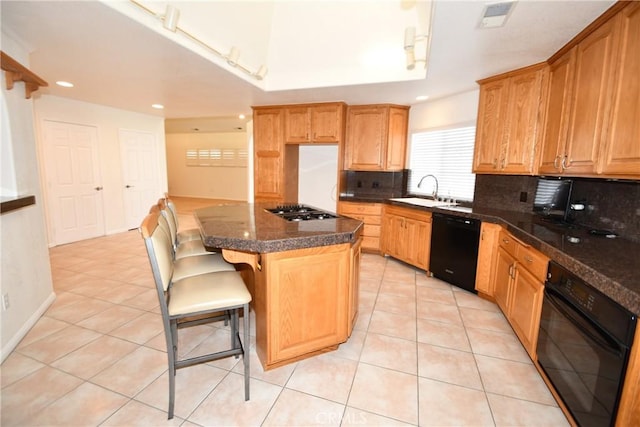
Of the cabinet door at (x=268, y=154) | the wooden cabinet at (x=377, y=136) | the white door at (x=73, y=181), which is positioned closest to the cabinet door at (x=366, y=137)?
the wooden cabinet at (x=377, y=136)

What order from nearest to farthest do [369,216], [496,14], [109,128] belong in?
[496,14], [369,216], [109,128]

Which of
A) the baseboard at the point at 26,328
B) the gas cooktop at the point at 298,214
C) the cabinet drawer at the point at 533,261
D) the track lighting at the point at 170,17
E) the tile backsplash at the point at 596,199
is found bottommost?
the baseboard at the point at 26,328

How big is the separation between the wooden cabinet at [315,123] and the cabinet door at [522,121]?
7.26 ft

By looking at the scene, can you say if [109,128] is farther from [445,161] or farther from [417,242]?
[445,161]

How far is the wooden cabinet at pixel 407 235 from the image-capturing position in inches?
146

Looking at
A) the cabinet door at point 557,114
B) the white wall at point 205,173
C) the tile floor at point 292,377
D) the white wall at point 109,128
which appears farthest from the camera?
the white wall at point 205,173

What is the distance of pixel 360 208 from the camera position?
4484 mm

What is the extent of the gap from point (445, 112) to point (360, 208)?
182 centimetres

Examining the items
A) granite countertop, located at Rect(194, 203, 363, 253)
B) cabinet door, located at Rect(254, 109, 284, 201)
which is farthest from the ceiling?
granite countertop, located at Rect(194, 203, 363, 253)

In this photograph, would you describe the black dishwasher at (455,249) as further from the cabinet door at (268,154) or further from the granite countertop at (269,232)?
the cabinet door at (268,154)

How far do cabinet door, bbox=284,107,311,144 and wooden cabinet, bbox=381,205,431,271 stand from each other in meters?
1.73

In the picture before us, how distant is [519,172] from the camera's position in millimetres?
2982

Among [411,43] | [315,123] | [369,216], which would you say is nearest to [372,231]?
[369,216]

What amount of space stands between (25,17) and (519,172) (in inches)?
174
